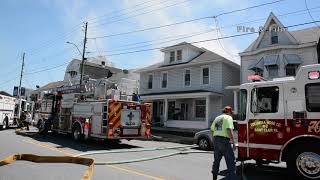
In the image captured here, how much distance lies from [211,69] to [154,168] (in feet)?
66.7

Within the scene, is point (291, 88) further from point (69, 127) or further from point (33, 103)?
point (33, 103)

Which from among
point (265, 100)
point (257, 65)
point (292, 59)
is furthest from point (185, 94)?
point (265, 100)

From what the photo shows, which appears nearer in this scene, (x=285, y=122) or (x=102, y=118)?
(x=285, y=122)

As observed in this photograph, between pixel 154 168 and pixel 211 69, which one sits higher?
pixel 211 69

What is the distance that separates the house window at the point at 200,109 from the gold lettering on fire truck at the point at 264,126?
2002 centimetres

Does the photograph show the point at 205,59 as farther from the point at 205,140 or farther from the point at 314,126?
the point at 314,126

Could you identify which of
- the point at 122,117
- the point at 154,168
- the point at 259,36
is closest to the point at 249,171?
the point at 154,168

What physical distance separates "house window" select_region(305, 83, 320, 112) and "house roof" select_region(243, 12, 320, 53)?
16777 millimetres

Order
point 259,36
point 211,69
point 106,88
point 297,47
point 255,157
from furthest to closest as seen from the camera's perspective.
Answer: point 211,69
point 259,36
point 297,47
point 106,88
point 255,157

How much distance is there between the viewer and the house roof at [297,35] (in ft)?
78.3

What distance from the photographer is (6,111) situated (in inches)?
1004

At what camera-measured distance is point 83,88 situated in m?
18.2

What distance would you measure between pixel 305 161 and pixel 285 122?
3.51ft

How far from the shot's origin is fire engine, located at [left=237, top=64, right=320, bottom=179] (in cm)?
797
